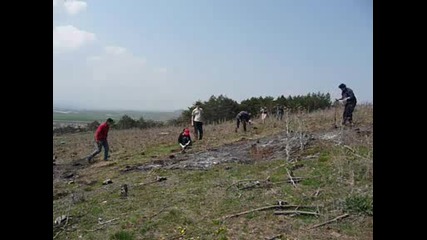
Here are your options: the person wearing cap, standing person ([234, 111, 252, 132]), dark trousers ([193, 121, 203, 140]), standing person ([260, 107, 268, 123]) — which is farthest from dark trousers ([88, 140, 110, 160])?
standing person ([260, 107, 268, 123])

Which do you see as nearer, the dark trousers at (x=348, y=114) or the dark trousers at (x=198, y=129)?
the dark trousers at (x=348, y=114)

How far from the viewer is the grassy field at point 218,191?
2.21 metres

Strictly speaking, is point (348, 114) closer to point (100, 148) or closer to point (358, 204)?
point (358, 204)

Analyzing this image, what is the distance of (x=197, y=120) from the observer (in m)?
3.17

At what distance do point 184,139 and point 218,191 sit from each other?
0.77m

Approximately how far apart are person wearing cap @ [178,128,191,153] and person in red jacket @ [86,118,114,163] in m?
0.68

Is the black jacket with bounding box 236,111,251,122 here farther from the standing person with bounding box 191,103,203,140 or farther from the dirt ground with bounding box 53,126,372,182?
the standing person with bounding box 191,103,203,140

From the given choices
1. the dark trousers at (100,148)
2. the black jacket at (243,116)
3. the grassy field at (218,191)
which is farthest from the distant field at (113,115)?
the black jacket at (243,116)

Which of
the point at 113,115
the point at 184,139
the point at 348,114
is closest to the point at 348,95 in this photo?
the point at 348,114

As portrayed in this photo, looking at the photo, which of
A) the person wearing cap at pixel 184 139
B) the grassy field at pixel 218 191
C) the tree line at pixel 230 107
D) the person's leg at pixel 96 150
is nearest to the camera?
the grassy field at pixel 218 191

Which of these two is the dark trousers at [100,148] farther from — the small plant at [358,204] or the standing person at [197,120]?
the small plant at [358,204]

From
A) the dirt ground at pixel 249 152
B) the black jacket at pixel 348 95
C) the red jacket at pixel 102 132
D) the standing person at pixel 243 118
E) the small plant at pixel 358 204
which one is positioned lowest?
the small plant at pixel 358 204

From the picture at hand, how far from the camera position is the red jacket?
2.75 meters
